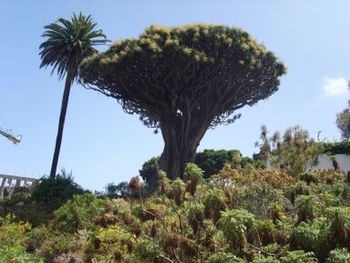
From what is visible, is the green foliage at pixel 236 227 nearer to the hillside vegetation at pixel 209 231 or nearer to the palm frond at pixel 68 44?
the hillside vegetation at pixel 209 231

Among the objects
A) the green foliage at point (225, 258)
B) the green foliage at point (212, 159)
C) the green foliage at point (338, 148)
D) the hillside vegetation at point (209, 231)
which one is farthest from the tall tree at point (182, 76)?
the green foliage at point (225, 258)

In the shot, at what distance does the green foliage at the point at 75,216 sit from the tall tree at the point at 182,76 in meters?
16.8

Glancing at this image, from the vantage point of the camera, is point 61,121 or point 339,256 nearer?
point 339,256

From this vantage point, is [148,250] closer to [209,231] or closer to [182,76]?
[209,231]

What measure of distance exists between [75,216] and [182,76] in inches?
716

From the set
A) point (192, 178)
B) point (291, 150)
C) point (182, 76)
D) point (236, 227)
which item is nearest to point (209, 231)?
point (192, 178)

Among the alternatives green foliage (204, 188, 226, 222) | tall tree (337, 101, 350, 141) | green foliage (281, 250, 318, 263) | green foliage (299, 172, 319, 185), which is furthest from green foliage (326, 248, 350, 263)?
tall tree (337, 101, 350, 141)

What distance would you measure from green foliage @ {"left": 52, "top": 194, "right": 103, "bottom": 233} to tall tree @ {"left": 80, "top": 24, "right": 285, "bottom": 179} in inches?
660

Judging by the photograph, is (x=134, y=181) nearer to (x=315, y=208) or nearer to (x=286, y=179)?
(x=315, y=208)

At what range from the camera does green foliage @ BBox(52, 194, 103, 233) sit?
42.5 ft

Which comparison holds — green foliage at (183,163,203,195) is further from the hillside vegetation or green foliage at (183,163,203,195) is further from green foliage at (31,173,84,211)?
green foliage at (31,173,84,211)

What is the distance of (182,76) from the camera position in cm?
3061

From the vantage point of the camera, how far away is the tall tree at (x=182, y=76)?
30.3m

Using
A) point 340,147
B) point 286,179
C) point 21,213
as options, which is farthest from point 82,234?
point 340,147
